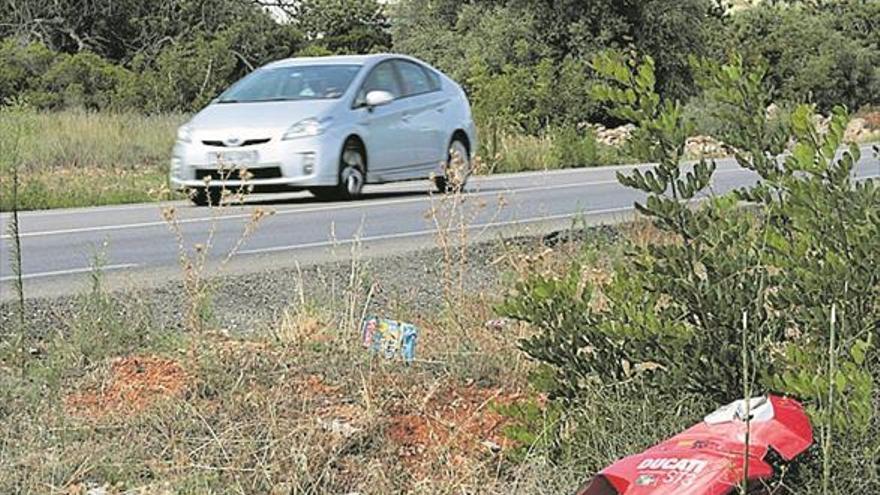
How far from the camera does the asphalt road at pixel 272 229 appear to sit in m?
9.07

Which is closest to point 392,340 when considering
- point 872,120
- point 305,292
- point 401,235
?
point 305,292

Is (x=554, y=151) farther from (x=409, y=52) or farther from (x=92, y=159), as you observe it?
(x=409, y=52)

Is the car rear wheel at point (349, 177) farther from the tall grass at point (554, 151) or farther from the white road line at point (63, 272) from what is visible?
the tall grass at point (554, 151)

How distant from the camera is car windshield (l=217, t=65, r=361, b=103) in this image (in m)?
15.0

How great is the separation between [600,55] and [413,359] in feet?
4.52

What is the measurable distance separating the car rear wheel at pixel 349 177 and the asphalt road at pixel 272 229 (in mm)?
171

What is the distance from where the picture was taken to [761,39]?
55500mm

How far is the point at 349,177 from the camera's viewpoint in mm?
14867

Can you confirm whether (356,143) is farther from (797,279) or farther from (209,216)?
(797,279)

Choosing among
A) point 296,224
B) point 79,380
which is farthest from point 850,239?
point 296,224

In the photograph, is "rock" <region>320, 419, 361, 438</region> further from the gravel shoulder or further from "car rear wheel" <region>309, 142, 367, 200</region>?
"car rear wheel" <region>309, 142, 367, 200</region>

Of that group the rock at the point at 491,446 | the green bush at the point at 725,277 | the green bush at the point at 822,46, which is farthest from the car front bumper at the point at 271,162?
the green bush at the point at 822,46

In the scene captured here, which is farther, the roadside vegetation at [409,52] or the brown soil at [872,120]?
the brown soil at [872,120]

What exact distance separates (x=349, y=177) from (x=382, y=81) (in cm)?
131
